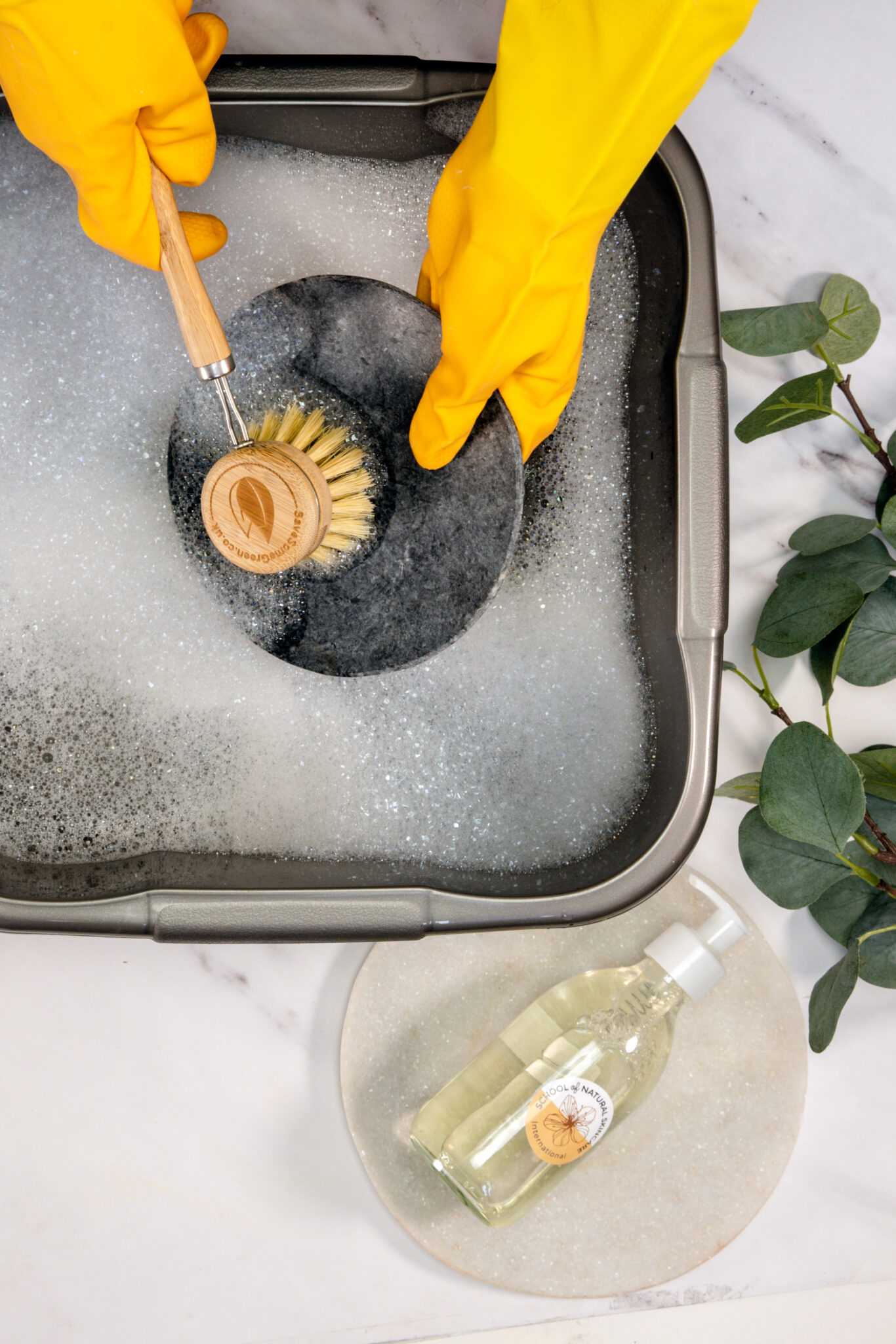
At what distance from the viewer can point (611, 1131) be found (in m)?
0.57

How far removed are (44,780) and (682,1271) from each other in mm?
552

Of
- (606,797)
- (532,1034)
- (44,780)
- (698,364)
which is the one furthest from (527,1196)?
(698,364)

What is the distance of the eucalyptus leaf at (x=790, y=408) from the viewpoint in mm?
503

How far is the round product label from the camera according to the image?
506mm

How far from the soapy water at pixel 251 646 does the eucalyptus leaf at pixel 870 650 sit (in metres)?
0.13

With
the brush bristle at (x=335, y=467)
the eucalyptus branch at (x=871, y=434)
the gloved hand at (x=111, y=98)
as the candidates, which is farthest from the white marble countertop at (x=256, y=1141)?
the gloved hand at (x=111, y=98)

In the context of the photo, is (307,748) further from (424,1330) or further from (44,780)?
(424,1330)

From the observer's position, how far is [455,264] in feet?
1.45

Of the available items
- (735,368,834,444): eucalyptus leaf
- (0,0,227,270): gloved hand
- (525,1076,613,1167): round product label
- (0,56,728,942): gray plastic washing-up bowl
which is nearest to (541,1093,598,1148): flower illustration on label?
(525,1076,613,1167): round product label

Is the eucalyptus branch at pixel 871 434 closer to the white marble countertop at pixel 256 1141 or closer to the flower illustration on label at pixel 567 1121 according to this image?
the white marble countertop at pixel 256 1141

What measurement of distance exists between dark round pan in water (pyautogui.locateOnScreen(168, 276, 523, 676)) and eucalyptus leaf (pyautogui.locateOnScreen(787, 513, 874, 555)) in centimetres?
19

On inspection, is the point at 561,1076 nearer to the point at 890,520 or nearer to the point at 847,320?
the point at 890,520

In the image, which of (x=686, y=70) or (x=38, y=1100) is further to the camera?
(x=38, y=1100)

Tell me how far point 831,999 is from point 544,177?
1.56 ft
